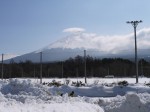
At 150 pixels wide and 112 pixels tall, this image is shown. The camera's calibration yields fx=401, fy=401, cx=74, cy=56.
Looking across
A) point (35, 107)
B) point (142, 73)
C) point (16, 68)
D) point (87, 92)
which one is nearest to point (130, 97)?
point (35, 107)

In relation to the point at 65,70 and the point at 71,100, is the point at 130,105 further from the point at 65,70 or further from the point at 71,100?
the point at 65,70

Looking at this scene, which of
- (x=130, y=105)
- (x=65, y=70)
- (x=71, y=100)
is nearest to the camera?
(x=71, y=100)

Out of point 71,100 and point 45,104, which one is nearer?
point 45,104

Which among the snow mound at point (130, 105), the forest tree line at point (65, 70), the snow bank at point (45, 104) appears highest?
the forest tree line at point (65, 70)

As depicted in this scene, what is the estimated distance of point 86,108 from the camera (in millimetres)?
9734

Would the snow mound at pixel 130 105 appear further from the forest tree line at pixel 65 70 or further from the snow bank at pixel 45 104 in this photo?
the forest tree line at pixel 65 70

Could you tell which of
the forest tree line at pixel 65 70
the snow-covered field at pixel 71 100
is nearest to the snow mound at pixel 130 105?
the snow-covered field at pixel 71 100

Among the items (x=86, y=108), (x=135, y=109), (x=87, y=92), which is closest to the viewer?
(x=86, y=108)

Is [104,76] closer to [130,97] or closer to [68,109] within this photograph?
[130,97]

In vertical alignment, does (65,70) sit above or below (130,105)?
above

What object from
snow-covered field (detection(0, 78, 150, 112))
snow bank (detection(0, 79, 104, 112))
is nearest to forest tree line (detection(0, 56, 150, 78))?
snow-covered field (detection(0, 78, 150, 112))

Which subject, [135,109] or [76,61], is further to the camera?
[76,61]

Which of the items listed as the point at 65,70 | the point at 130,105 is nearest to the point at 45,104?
the point at 130,105

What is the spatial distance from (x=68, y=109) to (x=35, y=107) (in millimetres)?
937
